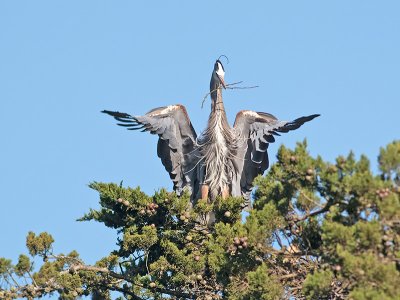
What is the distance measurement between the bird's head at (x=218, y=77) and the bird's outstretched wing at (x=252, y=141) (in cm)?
80

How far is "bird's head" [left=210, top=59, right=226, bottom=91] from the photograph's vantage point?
27345 millimetres

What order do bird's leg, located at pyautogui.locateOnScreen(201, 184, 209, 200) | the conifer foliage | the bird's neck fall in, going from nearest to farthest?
the conifer foliage < bird's leg, located at pyautogui.locateOnScreen(201, 184, 209, 200) < the bird's neck

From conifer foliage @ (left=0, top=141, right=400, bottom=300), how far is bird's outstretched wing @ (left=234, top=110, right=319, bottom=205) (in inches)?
140

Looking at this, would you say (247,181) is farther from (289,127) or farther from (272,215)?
(272,215)

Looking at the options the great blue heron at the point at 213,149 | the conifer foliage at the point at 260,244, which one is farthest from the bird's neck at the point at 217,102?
the conifer foliage at the point at 260,244

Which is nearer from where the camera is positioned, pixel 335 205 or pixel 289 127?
pixel 335 205

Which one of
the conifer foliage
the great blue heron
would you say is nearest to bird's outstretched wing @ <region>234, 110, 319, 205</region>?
the great blue heron

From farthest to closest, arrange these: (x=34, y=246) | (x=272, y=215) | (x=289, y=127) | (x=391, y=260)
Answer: (x=289, y=127) < (x=34, y=246) < (x=272, y=215) < (x=391, y=260)

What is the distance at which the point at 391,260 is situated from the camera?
57.0ft

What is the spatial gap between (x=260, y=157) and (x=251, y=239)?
752 cm

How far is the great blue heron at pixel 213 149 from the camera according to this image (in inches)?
1046

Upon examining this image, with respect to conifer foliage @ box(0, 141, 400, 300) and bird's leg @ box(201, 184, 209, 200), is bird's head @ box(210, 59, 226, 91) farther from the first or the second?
conifer foliage @ box(0, 141, 400, 300)

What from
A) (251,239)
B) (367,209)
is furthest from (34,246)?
(367,209)

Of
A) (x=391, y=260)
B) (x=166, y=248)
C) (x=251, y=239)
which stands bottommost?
(x=391, y=260)
